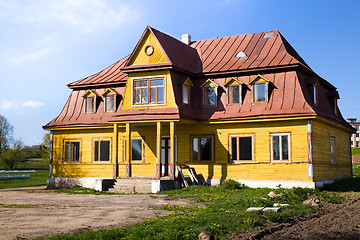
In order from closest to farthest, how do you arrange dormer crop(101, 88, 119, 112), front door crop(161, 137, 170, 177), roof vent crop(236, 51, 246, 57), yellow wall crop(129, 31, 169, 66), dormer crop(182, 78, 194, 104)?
yellow wall crop(129, 31, 169, 66) < dormer crop(182, 78, 194, 104) < front door crop(161, 137, 170, 177) < roof vent crop(236, 51, 246, 57) < dormer crop(101, 88, 119, 112)

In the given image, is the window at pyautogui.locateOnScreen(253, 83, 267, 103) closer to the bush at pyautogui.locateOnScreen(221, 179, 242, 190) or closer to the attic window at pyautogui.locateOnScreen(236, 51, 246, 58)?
the attic window at pyautogui.locateOnScreen(236, 51, 246, 58)

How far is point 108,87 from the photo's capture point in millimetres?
27766

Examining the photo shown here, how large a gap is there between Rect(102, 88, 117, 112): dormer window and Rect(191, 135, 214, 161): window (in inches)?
243

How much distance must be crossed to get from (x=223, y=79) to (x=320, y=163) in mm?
7462

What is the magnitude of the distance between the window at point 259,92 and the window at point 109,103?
9432mm

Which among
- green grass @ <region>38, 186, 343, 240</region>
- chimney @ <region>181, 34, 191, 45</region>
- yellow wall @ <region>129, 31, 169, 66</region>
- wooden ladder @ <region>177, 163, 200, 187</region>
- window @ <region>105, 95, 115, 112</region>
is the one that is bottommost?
green grass @ <region>38, 186, 343, 240</region>

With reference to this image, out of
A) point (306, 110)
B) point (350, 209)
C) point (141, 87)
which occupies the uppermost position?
point (141, 87)

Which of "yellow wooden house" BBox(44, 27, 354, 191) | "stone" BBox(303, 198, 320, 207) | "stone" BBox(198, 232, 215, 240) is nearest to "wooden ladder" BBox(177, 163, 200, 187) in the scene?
"yellow wooden house" BBox(44, 27, 354, 191)

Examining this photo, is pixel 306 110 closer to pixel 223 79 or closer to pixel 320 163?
pixel 320 163

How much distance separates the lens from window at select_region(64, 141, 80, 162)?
90.7ft

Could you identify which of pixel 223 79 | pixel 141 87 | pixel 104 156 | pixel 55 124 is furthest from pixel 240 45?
pixel 55 124

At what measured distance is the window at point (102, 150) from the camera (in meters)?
26.8

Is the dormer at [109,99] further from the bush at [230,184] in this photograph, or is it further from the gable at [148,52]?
the bush at [230,184]

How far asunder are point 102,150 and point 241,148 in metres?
9.40
